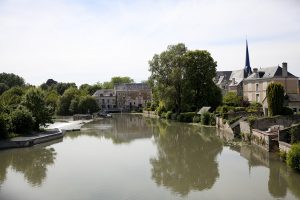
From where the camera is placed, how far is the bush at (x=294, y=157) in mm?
18127

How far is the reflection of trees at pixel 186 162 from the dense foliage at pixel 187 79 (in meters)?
15.9

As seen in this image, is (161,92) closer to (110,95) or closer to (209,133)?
(209,133)

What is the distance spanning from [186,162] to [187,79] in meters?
29.6

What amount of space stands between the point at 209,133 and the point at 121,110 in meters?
50.3

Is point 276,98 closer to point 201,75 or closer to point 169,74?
point 201,75

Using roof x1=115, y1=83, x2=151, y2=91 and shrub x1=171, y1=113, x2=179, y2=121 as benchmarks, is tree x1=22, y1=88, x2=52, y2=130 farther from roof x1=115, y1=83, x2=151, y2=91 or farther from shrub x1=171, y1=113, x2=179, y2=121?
roof x1=115, y1=83, x2=151, y2=91

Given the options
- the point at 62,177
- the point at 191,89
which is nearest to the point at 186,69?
the point at 191,89

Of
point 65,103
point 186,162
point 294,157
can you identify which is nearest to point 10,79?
point 65,103

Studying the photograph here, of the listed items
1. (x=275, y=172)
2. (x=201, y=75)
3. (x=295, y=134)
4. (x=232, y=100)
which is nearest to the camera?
(x=275, y=172)

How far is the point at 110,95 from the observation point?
89062mm

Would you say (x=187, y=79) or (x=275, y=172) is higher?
(x=187, y=79)

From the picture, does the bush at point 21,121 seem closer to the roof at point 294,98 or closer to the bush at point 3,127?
the bush at point 3,127

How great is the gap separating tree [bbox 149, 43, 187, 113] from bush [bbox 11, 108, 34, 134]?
21171mm

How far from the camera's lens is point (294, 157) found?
18391 millimetres
